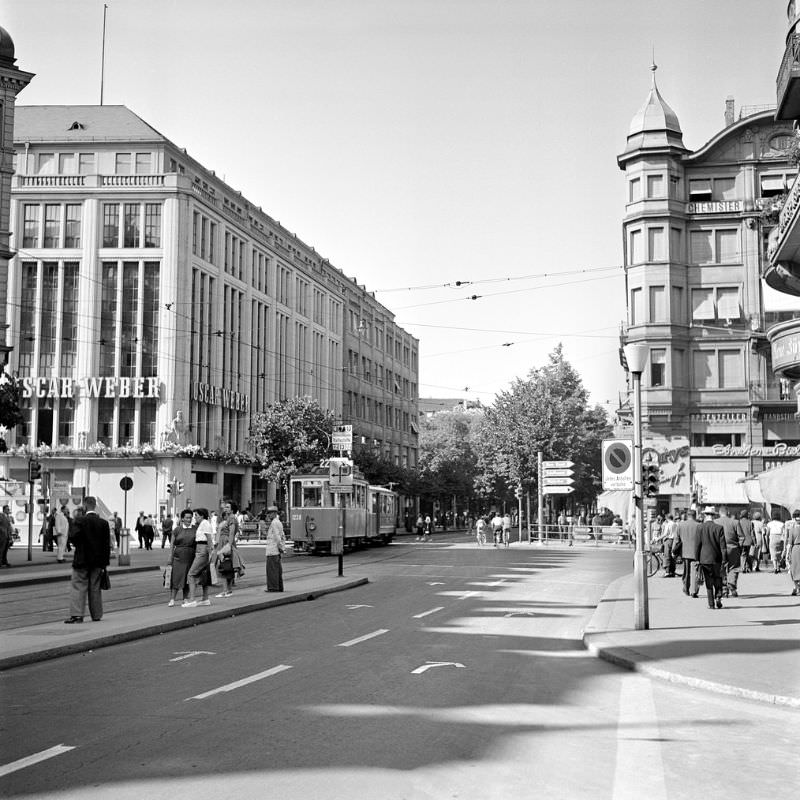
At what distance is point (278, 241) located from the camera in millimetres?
80188

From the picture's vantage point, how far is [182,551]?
58.4ft

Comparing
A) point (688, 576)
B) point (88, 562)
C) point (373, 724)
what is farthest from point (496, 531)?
point (373, 724)

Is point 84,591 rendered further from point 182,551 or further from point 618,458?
point 618,458

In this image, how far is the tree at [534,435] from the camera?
59.2 meters

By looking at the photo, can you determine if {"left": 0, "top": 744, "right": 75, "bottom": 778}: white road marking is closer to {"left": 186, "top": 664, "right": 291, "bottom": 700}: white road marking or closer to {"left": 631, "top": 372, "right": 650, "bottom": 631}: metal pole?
{"left": 186, "top": 664, "right": 291, "bottom": 700}: white road marking

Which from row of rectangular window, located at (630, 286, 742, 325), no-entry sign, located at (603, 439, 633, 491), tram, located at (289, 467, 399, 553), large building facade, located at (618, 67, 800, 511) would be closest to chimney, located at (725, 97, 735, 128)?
large building facade, located at (618, 67, 800, 511)

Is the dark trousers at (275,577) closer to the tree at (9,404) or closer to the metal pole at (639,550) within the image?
the metal pole at (639,550)

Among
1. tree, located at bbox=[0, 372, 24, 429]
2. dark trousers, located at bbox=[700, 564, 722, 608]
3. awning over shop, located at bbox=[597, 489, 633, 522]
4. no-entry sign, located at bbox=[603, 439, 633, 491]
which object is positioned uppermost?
tree, located at bbox=[0, 372, 24, 429]

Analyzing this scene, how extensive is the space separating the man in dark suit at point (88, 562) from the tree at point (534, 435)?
45.3 metres

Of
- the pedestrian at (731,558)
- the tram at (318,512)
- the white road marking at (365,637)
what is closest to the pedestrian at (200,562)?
the white road marking at (365,637)

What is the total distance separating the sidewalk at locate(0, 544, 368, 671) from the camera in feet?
40.3

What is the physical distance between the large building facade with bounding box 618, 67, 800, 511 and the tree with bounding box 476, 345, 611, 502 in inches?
352

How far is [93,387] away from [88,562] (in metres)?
46.6

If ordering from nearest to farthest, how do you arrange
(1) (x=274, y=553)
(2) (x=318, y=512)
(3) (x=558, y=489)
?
(1) (x=274, y=553) < (2) (x=318, y=512) < (3) (x=558, y=489)
